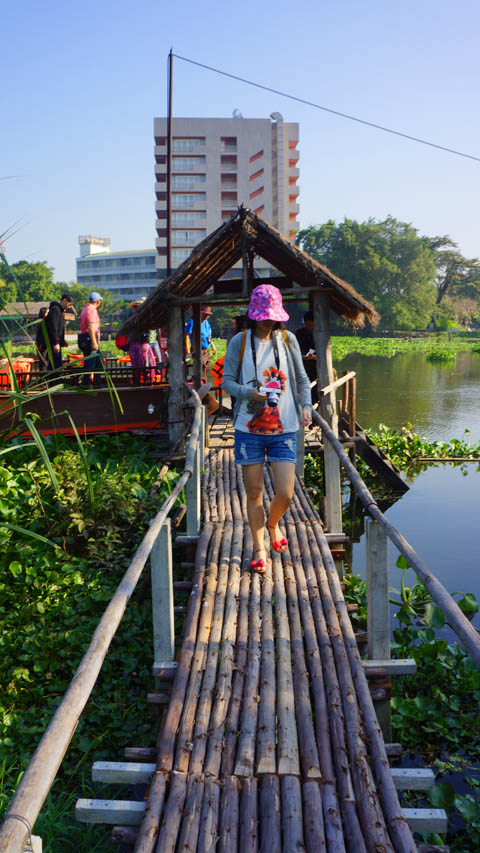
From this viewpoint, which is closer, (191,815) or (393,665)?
(191,815)

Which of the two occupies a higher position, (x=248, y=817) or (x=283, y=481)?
(x=283, y=481)

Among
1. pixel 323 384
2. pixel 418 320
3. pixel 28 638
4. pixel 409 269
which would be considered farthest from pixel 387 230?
pixel 28 638

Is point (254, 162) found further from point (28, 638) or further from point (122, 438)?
point (28, 638)

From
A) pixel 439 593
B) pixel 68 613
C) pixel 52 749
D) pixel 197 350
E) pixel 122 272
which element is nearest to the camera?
pixel 52 749

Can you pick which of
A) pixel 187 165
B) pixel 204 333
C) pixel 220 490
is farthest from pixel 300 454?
pixel 187 165

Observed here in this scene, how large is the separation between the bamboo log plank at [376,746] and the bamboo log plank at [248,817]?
1.66ft

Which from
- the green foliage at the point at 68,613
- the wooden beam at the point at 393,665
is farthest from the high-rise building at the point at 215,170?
the wooden beam at the point at 393,665

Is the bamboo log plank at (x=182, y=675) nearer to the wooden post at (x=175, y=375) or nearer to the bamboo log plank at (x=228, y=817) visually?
the bamboo log plank at (x=228, y=817)

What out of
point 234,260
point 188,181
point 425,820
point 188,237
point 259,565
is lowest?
point 425,820

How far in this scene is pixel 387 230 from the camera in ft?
240

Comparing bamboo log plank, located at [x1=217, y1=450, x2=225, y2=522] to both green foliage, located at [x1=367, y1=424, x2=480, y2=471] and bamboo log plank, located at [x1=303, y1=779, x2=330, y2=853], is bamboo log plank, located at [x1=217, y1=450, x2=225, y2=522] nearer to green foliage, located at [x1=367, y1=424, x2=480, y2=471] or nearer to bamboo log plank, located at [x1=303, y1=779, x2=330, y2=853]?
bamboo log plank, located at [x1=303, y1=779, x2=330, y2=853]

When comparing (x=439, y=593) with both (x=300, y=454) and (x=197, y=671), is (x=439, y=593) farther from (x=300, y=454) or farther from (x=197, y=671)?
(x=300, y=454)

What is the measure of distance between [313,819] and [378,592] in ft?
5.09

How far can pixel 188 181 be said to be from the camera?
72438 mm
